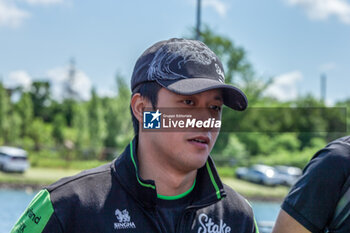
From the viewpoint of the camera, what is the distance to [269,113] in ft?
154

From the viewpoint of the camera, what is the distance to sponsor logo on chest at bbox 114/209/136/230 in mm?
1936

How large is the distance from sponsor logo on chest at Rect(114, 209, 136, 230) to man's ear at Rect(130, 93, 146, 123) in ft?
1.33

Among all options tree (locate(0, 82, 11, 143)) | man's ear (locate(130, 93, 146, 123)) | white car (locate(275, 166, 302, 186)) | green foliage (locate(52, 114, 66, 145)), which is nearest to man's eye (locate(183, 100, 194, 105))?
man's ear (locate(130, 93, 146, 123))

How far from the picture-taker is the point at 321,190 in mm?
2238

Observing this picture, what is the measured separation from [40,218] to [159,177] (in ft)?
1.71

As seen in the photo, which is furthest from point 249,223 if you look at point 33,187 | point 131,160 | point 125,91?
point 125,91

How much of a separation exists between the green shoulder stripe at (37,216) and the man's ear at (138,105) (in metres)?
0.51

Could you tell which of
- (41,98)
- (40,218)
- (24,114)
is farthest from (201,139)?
(41,98)

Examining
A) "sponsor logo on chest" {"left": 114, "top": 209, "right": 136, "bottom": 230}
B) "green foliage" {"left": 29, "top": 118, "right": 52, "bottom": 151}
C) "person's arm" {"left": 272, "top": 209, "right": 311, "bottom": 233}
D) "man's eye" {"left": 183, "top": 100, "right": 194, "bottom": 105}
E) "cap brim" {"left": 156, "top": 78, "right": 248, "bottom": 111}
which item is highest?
"cap brim" {"left": 156, "top": 78, "right": 248, "bottom": 111}

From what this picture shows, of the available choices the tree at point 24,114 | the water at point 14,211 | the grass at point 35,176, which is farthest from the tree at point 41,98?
the water at point 14,211

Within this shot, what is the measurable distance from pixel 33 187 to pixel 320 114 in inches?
1090

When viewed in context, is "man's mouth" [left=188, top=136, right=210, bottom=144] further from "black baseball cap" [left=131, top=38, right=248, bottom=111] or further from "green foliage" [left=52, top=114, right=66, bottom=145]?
"green foliage" [left=52, top=114, right=66, bottom=145]

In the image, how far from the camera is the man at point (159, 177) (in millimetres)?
1885

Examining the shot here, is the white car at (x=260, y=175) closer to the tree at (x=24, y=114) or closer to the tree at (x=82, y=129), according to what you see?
the tree at (x=82, y=129)
